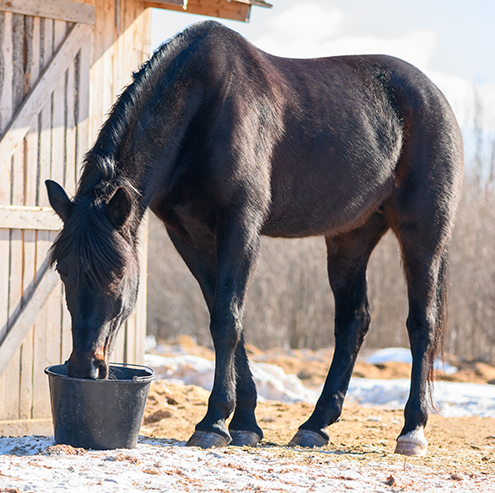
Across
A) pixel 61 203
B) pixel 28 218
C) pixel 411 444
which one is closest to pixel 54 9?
pixel 28 218

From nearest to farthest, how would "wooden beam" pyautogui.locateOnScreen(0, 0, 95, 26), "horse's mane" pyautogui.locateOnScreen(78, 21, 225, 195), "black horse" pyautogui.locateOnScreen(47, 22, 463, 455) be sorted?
1. "black horse" pyautogui.locateOnScreen(47, 22, 463, 455)
2. "horse's mane" pyautogui.locateOnScreen(78, 21, 225, 195)
3. "wooden beam" pyautogui.locateOnScreen(0, 0, 95, 26)

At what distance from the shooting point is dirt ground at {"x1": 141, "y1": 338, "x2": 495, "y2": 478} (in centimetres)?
409

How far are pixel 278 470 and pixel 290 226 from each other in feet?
5.61

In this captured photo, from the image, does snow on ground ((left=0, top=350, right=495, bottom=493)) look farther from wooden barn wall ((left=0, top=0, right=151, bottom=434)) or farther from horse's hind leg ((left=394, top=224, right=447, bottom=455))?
wooden barn wall ((left=0, top=0, right=151, bottom=434))

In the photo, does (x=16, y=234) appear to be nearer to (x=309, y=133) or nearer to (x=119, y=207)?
(x=119, y=207)

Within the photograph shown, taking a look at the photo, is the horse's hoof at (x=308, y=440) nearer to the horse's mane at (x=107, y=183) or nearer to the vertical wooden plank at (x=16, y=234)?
the horse's mane at (x=107, y=183)

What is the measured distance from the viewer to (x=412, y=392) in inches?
180

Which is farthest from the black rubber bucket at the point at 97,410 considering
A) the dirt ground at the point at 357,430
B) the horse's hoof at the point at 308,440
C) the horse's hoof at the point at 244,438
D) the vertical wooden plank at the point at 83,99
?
the vertical wooden plank at the point at 83,99

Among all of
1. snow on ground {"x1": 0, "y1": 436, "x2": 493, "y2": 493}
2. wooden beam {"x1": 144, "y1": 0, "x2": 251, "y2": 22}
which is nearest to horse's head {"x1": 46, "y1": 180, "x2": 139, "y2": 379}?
snow on ground {"x1": 0, "y1": 436, "x2": 493, "y2": 493}

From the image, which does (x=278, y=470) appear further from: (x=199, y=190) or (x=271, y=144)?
(x=271, y=144)

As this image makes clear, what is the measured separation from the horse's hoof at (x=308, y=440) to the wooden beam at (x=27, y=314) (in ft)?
8.01

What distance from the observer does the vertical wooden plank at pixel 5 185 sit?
207 inches

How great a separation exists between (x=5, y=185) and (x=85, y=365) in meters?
2.61

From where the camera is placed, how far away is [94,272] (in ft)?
10.5
